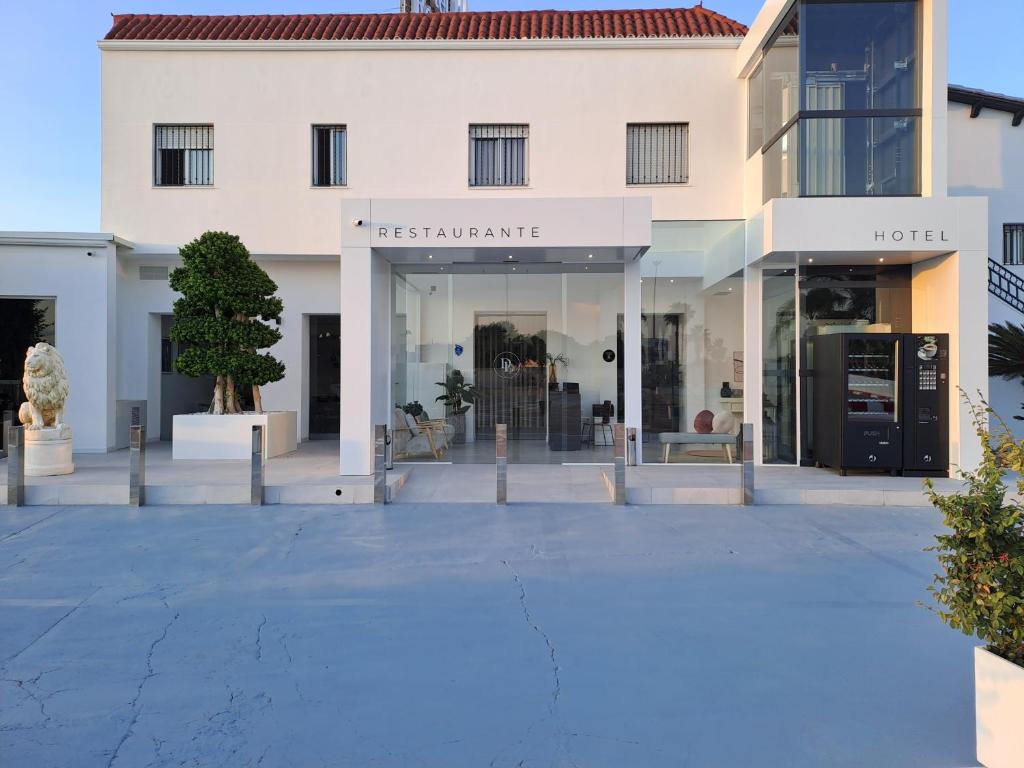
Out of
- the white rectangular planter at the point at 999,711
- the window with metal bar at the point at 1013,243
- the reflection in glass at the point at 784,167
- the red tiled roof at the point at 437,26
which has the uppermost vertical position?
the red tiled roof at the point at 437,26

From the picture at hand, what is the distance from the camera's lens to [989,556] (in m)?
2.79

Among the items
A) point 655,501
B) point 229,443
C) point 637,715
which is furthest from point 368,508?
point 637,715

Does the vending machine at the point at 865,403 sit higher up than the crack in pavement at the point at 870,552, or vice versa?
the vending machine at the point at 865,403

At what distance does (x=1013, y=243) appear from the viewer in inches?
550

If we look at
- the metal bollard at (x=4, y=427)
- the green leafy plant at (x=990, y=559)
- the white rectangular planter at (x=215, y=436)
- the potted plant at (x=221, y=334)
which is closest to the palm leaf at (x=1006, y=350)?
the green leafy plant at (x=990, y=559)

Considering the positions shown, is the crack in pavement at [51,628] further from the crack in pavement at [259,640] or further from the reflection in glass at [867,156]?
the reflection in glass at [867,156]

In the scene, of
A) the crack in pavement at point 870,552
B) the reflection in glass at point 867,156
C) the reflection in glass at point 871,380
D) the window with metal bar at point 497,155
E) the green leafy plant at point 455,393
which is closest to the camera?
the crack in pavement at point 870,552

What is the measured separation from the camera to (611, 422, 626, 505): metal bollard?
8.32 m

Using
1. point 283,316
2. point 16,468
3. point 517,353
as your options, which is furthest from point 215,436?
point 517,353

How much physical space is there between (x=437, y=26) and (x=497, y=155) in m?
3.31

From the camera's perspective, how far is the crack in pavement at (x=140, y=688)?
309cm

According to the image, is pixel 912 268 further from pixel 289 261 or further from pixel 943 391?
pixel 289 261

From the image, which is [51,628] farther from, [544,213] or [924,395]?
[924,395]

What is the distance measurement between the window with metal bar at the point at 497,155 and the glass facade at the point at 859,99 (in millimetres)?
5045
